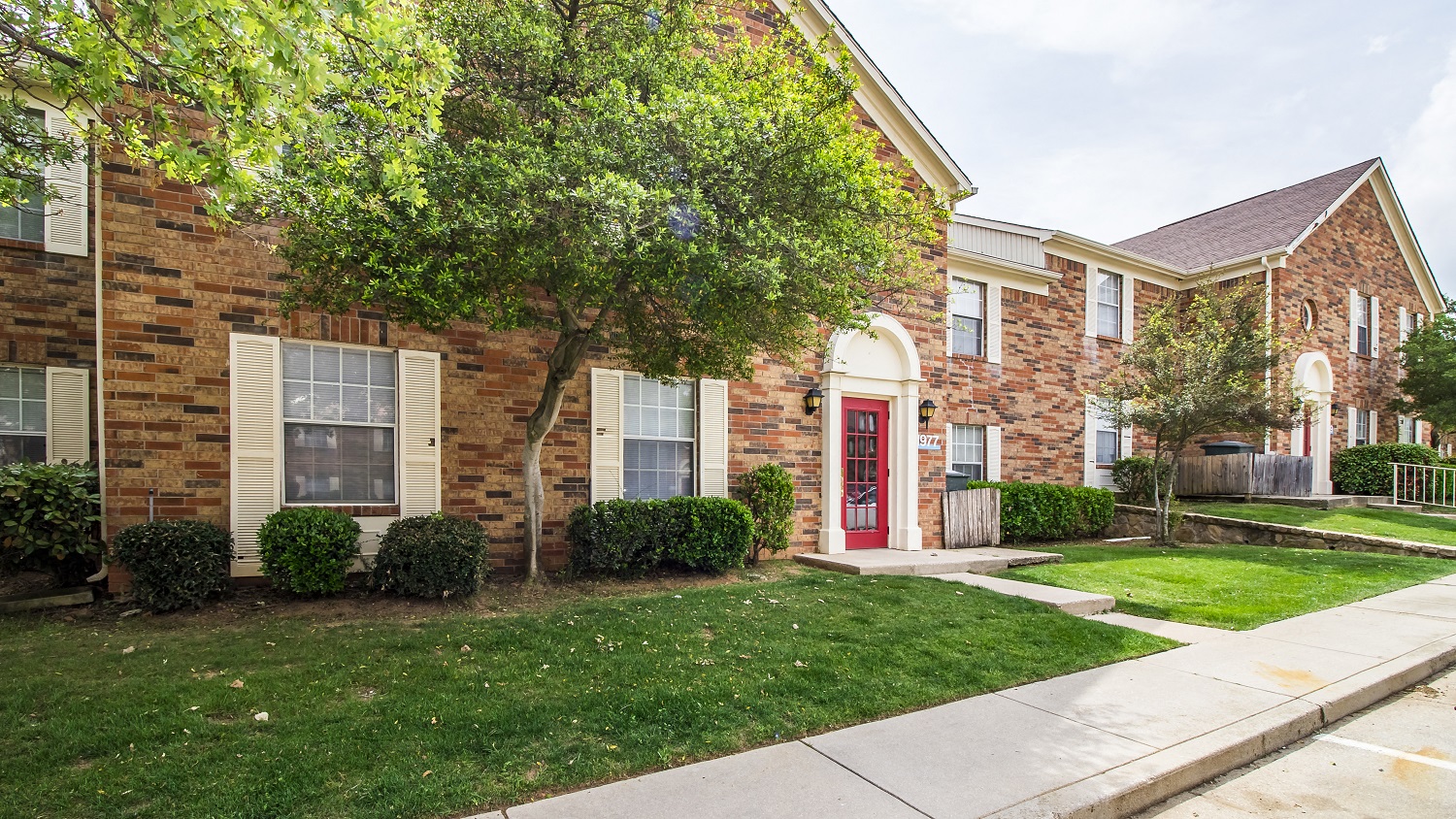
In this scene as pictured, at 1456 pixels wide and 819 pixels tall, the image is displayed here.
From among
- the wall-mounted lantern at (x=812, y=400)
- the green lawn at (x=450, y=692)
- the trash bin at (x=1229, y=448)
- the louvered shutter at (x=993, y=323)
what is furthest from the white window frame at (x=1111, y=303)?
the green lawn at (x=450, y=692)

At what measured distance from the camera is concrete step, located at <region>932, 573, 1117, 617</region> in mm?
7141

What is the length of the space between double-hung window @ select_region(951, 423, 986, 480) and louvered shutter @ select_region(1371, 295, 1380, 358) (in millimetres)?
14040

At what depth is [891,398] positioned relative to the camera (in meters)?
10.4

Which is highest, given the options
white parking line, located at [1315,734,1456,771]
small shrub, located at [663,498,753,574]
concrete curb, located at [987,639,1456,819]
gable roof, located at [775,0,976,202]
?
gable roof, located at [775,0,976,202]

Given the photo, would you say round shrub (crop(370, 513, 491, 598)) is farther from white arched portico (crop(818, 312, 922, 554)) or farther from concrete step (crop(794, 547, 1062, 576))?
white arched portico (crop(818, 312, 922, 554))

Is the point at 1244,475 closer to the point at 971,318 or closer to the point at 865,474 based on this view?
the point at 971,318

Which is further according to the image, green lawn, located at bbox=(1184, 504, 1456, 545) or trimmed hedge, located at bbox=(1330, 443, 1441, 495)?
trimmed hedge, located at bbox=(1330, 443, 1441, 495)

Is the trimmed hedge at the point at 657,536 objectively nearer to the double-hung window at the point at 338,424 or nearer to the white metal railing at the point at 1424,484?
the double-hung window at the point at 338,424

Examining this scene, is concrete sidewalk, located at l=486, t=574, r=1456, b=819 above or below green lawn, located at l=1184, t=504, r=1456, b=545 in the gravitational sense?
above

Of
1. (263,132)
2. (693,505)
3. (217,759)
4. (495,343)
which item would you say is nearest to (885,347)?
(693,505)

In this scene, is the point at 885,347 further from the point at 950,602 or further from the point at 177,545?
the point at 177,545

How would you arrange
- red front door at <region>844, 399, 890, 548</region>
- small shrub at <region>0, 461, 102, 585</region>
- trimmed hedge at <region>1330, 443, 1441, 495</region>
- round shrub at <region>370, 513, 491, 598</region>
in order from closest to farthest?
small shrub at <region>0, 461, 102, 585</region>, round shrub at <region>370, 513, 491, 598</region>, red front door at <region>844, 399, 890, 548</region>, trimmed hedge at <region>1330, 443, 1441, 495</region>

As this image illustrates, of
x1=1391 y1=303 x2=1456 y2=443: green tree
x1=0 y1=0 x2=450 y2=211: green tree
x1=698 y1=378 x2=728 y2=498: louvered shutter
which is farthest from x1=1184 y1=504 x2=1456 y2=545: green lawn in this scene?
x1=0 y1=0 x2=450 y2=211: green tree

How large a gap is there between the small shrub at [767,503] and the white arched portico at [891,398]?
3.20 ft
